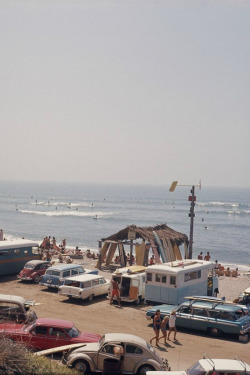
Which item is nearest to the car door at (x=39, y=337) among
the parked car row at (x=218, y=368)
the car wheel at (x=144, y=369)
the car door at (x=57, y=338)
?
the car door at (x=57, y=338)

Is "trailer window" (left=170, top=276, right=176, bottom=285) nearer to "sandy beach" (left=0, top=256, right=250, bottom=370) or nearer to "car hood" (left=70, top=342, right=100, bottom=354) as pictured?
"sandy beach" (left=0, top=256, right=250, bottom=370)

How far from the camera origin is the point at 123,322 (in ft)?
63.6

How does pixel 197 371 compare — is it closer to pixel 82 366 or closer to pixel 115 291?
pixel 82 366

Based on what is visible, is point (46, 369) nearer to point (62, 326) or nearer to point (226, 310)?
point (62, 326)

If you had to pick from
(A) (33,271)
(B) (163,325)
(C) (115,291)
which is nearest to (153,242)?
(A) (33,271)

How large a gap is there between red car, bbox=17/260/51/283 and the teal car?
9475 millimetres

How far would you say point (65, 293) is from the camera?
22.5 metres

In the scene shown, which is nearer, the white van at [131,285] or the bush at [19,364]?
the bush at [19,364]

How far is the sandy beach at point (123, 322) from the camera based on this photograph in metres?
16.1

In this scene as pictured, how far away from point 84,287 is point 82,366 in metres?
9.54

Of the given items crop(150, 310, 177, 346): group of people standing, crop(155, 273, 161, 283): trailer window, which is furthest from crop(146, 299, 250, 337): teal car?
crop(155, 273, 161, 283): trailer window

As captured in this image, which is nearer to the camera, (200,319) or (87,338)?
(87,338)

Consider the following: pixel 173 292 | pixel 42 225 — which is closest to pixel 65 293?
pixel 173 292

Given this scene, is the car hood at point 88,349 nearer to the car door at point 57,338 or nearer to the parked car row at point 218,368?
the car door at point 57,338
